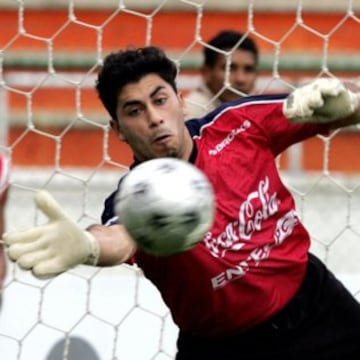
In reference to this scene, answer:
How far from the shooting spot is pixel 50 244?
80.7 inches

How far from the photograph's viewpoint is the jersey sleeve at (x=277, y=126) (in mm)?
2590

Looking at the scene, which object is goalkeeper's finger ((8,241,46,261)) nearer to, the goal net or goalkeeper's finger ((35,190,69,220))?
goalkeeper's finger ((35,190,69,220))

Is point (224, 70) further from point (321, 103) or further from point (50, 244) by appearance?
point (50, 244)

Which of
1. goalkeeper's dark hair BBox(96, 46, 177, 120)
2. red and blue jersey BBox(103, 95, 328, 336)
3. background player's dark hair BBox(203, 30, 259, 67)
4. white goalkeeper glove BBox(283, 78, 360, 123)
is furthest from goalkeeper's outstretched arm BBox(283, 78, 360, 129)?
background player's dark hair BBox(203, 30, 259, 67)

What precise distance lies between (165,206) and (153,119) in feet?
1.68

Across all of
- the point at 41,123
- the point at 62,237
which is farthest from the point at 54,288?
the point at 41,123

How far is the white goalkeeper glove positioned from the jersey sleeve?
0.49ft

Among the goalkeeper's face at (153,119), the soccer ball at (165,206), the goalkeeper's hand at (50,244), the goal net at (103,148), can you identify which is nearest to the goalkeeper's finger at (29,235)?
the goalkeeper's hand at (50,244)

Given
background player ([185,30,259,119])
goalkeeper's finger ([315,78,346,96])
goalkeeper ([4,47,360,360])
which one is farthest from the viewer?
background player ([185,30,259,119])

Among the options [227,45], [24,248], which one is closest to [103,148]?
[227,45]

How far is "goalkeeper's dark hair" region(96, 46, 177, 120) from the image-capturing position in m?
2.63

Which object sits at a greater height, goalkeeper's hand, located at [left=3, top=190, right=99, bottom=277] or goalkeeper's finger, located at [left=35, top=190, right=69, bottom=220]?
goalkeeper's finger, located at [left=35, top=190, right=69, bottom=220]

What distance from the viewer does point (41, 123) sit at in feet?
16.0

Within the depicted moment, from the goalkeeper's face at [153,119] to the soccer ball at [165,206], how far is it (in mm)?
388
